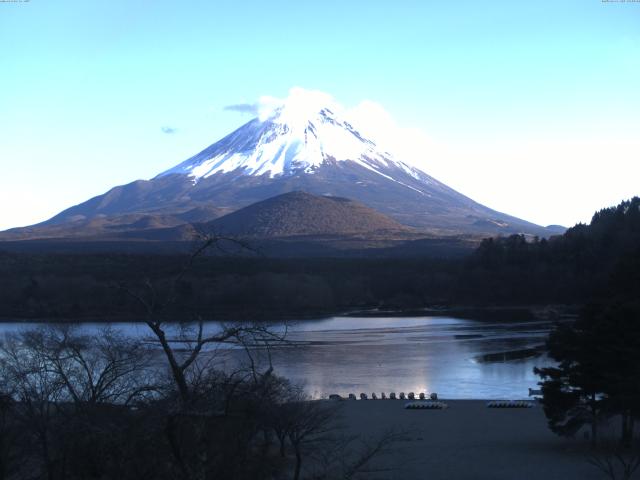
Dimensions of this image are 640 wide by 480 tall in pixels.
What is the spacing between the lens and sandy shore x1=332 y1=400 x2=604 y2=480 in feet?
32.4

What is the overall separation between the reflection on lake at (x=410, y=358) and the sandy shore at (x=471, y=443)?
194cm

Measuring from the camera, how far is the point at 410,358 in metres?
22.5

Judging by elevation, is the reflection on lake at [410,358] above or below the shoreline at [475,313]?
above

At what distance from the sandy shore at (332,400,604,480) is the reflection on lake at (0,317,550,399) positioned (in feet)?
6.35

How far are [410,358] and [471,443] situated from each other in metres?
10.7

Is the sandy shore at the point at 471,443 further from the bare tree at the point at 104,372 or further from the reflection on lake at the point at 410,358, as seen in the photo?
the bare tree at the point at 104,372

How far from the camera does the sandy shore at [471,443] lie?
9867 millimetres

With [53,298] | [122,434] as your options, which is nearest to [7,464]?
[122,434]

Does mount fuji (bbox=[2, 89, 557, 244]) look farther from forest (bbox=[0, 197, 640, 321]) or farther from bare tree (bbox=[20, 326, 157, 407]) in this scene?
bare tree (bbox=[20, 326, 157, 407])

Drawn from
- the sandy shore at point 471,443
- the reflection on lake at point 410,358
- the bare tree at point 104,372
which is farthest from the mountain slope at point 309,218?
the bare tree at point 104,372

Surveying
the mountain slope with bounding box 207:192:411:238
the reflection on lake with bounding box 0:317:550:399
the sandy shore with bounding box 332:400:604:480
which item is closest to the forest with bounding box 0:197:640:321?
the reflection on lake with bounding box 0:317:550:399

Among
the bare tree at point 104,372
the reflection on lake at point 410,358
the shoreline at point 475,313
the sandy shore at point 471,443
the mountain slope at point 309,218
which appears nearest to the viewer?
the bare tree at point 104,372

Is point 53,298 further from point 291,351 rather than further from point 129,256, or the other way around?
point 291,351

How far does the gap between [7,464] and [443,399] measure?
37.4ft
